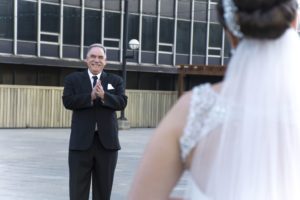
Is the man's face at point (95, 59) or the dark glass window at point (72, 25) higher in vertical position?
the dark glass window at point (72, 25)

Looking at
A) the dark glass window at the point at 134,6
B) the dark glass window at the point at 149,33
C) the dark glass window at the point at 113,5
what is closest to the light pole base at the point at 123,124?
the dark glass window at the point at 149,33

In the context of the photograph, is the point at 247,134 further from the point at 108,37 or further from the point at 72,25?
the point at 108,37

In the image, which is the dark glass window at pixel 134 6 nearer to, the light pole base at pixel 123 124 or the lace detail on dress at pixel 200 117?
the light pole base at pixel 123 124

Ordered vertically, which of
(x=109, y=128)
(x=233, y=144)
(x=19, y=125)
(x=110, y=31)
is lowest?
(x=19, y=125)

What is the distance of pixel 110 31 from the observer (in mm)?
32219

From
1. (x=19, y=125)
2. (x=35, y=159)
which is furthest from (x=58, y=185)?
(x=19, y=125)

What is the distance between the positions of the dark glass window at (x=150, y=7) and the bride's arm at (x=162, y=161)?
106ft

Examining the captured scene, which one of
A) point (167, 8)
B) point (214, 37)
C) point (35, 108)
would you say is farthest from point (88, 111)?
point (214, 37)

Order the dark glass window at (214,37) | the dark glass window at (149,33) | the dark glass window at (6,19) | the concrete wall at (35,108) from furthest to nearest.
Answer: the dark glass window at (214,37)
the dark glass window at (149,33)
the concrete wall at (35,108)
the dark glass window at (6,19)

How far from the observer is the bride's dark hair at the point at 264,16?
1.72 m

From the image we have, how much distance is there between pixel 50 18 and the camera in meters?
29.8

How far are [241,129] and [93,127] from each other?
4728mm

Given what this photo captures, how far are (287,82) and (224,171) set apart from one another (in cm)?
35

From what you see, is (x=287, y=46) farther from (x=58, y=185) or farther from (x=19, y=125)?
(x=19, y=125)
